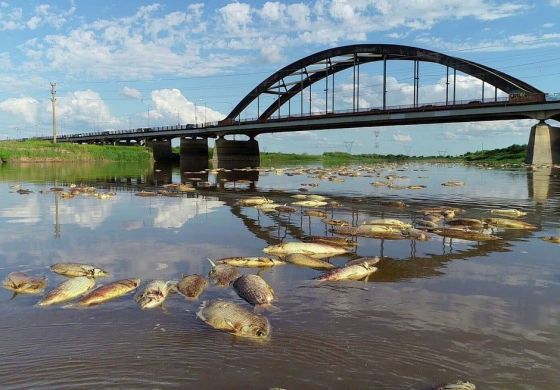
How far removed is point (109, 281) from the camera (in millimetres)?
7746

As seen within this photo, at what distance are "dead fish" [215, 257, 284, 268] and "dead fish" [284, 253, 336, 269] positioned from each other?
0.34 meters

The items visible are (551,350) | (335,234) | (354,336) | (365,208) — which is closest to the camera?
(551,350)

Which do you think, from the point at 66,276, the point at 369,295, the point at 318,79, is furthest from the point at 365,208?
the point at 318,79

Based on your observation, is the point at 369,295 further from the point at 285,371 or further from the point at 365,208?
the point at 365,208

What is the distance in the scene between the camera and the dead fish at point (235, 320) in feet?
18.2

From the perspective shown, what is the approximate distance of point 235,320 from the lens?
574 cm

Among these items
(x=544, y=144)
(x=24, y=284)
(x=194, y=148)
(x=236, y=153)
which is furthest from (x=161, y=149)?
(x=24, y=284)

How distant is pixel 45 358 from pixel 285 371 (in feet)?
8.70

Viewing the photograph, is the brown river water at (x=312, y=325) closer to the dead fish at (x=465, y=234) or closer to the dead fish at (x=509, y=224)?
the dead fish at (x=465, y=234)

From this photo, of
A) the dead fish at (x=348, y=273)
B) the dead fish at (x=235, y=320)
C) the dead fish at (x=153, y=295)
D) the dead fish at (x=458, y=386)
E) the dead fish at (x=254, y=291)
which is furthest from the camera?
the dead fish at (x=348, y=273)

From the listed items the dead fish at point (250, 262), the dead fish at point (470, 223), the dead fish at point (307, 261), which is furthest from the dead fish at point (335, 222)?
the dead fish at point (250, 262)

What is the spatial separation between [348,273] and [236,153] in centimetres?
9842

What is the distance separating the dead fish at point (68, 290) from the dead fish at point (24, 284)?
1.46ft

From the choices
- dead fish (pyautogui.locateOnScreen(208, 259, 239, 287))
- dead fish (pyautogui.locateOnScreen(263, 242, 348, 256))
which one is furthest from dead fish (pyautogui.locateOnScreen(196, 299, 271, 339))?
dead fish (pyautogui.locateOnScreen(263, 242, 348, 256))
